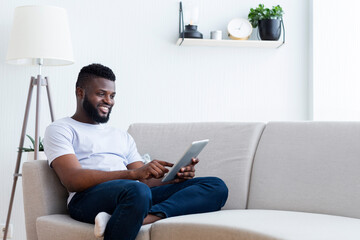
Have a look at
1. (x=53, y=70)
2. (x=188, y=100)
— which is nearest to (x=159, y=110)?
(x=188, y=100)

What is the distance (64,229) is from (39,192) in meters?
0.23

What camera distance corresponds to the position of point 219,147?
8.32 feet

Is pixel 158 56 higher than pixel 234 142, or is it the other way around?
pixel 158 56

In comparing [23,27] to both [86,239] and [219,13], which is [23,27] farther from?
[86,239]

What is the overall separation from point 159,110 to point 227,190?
1.45m

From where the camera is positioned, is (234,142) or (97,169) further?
(234,142)

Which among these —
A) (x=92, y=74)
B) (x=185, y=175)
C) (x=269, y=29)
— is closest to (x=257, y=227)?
(x=185, y=175)

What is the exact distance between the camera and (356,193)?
2.11m

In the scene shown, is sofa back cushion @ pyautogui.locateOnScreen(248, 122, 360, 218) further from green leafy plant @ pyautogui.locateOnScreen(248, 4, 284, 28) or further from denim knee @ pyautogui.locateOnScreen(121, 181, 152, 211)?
green leafy plant @ pyautogui.locateOnScreen(248, 4, 284, 28)

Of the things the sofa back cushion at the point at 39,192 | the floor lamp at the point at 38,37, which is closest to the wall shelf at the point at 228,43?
the floor lamp at the point at 38,37

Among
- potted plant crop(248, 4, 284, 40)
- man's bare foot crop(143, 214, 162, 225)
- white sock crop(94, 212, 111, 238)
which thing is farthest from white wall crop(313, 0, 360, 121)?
white sock crop(94, 212, 111, 238)

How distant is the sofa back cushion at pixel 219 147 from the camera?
2434 mm

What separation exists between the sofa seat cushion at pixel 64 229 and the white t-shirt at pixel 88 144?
0.13 meters

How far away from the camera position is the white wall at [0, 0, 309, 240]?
11.4 feet
